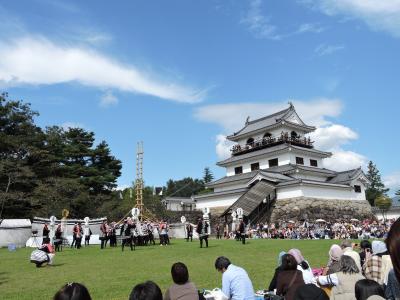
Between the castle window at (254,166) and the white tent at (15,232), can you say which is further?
the castle window at (254,166)

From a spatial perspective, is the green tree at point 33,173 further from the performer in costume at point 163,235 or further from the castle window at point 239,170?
the castle window at point 239,170

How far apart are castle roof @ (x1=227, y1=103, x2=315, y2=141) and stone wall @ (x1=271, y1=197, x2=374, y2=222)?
38.5ft

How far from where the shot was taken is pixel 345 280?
261 inches

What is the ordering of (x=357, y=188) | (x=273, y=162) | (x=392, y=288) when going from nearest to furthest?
(x=392, y=288) → (x=357, y=188) → (x=273, y=162)

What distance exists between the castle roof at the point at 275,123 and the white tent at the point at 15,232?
33.6m

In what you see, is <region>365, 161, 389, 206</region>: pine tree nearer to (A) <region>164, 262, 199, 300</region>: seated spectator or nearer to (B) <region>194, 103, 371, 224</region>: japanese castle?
(B) <region>194, 103, 371, 224</region>: japanese castle

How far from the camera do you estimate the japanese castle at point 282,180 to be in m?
45.9

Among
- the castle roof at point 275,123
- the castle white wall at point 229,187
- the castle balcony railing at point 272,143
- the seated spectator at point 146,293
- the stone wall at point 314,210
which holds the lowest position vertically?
the seated spectator at point 146,293

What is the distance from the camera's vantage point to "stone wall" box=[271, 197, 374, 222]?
44.7m

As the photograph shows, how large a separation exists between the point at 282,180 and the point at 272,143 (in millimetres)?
8050

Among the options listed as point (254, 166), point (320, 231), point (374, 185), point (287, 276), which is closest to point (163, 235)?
point (320, 231)

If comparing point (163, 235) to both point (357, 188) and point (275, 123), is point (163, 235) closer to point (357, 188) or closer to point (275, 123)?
point (275, 123)

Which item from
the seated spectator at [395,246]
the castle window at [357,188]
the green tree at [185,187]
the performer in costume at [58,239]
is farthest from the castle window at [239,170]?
the seated spectator at [395,246]

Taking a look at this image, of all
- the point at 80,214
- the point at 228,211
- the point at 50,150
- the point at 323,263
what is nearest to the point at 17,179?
the point at 50,150
